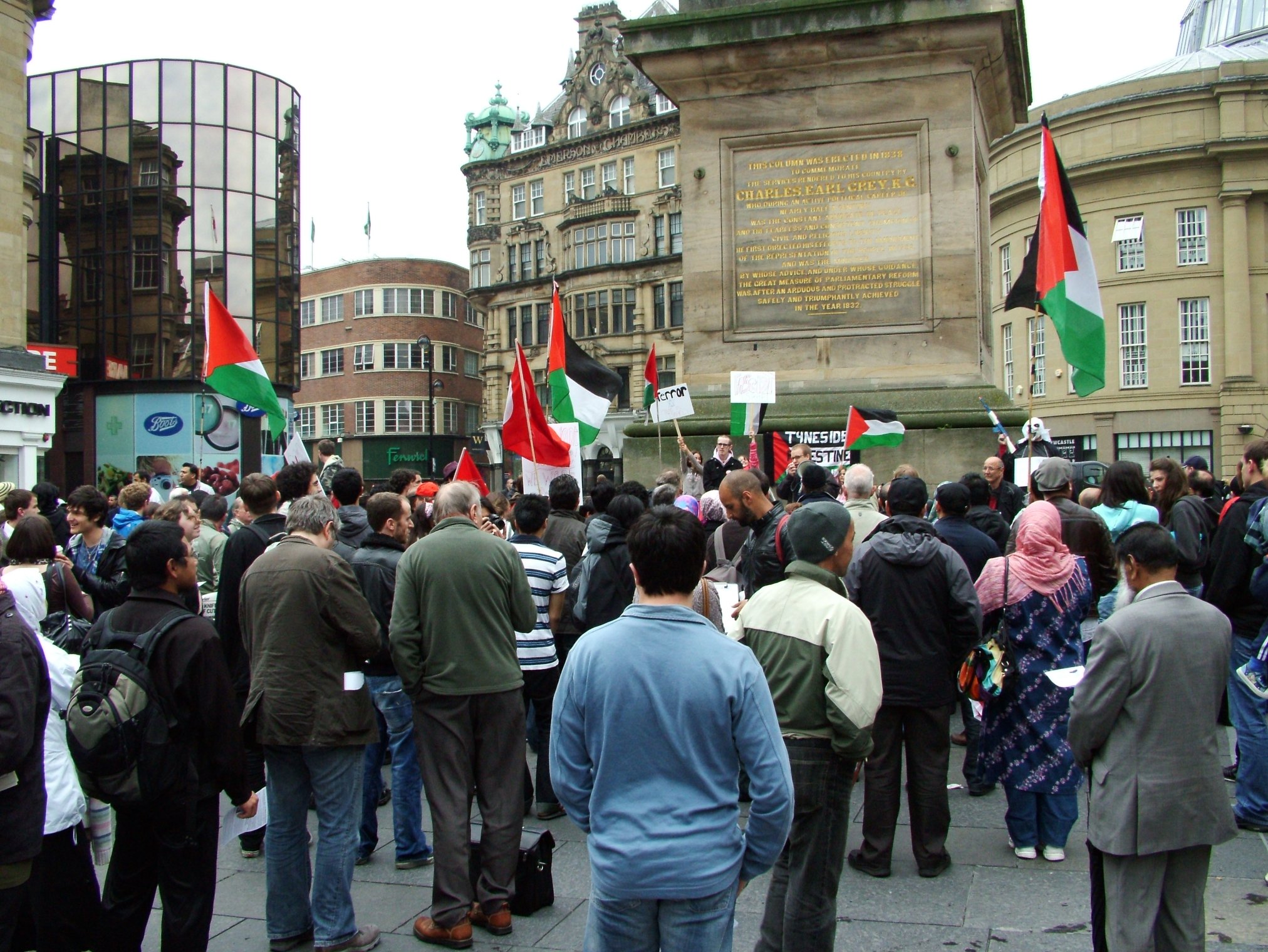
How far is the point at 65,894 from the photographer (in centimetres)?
453

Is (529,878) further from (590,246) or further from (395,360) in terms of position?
(395,360)

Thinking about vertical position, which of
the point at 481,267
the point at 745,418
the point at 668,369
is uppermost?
the point at 481,267

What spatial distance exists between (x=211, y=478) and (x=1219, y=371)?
44249mm

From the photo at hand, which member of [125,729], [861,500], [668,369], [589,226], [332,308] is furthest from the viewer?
[332,308]

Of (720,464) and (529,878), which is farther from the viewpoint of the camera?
(720,464)

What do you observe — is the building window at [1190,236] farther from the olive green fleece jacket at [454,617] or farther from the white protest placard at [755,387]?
the olive green fleece jacket at [454,617]

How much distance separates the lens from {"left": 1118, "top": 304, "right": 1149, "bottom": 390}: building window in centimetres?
4700

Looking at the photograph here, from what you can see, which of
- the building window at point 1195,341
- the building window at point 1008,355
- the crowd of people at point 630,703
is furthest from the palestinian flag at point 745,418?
the building window at point 1008,355

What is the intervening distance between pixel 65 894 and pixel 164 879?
583 mm

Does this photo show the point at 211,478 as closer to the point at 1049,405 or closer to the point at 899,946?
the point at 899,946

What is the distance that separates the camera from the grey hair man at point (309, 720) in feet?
15.7

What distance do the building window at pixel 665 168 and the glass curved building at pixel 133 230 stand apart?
87.6ft

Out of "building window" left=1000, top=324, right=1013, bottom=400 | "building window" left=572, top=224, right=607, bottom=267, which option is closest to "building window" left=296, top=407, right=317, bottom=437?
"building window" left=572, top=224, right=607, bottom=267

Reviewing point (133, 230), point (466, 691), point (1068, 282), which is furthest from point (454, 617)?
point (133, 230)
